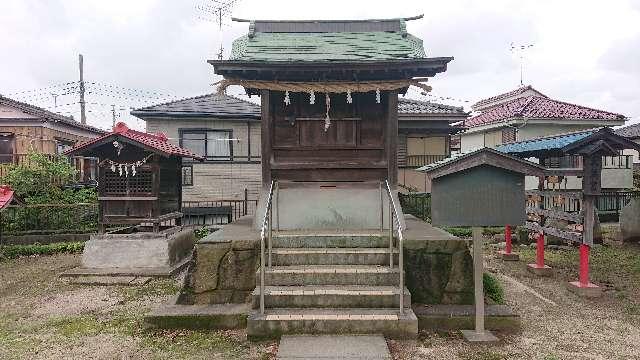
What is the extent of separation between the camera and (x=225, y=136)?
19.5m

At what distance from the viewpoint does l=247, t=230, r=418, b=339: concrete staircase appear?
589 cm

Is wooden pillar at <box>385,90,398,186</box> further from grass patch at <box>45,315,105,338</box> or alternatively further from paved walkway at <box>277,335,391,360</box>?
grass patch at <box>45,315,105,338</box>

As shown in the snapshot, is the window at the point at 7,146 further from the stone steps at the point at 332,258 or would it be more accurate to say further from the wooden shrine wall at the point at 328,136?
the stone steps at the point at 332,258

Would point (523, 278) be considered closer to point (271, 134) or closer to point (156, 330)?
point (271, 134)

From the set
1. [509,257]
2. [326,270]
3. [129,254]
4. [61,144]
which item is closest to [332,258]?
[326,270]

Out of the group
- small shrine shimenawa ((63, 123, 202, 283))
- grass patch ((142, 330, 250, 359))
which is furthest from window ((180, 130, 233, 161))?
grass patch ((142, 330, 250, 359))

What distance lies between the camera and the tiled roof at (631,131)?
32319mm

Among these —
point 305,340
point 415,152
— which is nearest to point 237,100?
point 415,152

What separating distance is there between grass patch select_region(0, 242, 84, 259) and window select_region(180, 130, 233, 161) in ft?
22.7

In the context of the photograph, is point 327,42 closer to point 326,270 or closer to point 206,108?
point 326,270


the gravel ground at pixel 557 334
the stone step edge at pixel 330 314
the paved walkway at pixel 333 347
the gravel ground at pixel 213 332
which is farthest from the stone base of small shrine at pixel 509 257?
the paved walkway at pixel 333 347

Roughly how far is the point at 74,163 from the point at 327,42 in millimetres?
19115

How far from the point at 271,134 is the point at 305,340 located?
5.58 m

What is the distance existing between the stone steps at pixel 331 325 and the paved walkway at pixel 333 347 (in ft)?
0.35
